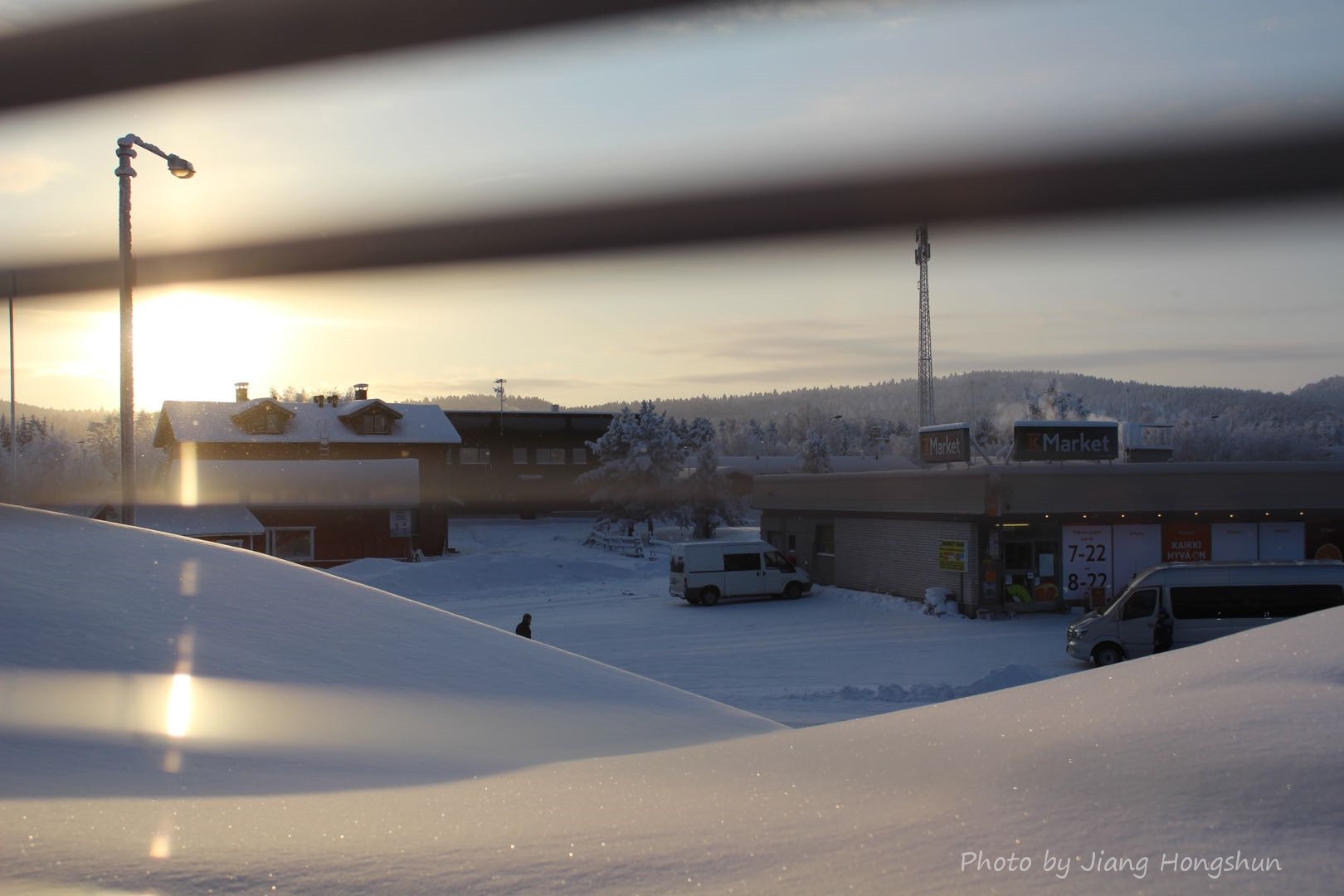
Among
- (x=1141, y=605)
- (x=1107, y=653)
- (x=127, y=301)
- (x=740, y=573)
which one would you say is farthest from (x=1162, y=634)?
(x=127, y=301)

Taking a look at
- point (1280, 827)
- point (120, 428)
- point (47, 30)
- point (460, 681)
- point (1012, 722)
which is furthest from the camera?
point (120, 428)

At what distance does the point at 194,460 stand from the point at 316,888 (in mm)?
52437

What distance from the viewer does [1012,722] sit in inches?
150

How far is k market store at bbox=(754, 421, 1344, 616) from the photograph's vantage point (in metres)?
28.9

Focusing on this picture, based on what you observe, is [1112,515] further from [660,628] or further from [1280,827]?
[1280,827]

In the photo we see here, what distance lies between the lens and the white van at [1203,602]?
20625 mm

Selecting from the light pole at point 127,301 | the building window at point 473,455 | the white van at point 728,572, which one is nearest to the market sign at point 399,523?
the white van at point 728,572

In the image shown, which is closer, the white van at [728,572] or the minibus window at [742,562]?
the white van at [728,572]

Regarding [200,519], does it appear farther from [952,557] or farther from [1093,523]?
[1093,523]

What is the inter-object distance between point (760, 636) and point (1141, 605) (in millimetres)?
8893

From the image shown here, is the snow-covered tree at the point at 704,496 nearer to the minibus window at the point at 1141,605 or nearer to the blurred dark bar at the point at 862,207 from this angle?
the minibus window at the point at 1141,605

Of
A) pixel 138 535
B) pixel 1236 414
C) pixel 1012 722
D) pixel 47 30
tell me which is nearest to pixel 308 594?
pixel 138 535

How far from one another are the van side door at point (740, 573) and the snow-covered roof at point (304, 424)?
28.4 metres

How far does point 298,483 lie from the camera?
46750 mm
